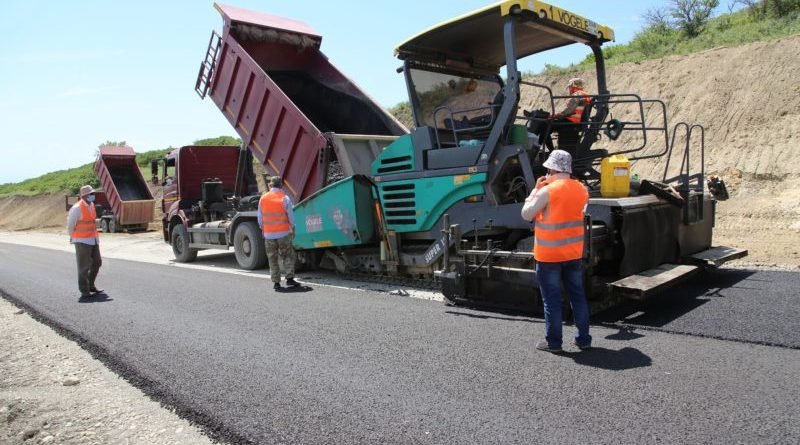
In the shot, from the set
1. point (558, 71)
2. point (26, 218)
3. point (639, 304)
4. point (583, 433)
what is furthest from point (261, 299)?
point (26, 218)

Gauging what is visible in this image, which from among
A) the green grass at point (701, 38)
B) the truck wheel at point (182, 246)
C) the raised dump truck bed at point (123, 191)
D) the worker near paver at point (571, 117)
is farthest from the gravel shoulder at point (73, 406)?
the raised dump truck bed at point (123, 191)

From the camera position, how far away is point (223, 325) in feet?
16.1

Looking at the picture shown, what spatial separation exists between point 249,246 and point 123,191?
13.6 metres

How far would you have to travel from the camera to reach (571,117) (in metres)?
5.79

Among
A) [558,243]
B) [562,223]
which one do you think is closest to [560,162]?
[562,223]

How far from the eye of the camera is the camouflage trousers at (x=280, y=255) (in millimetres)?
6879

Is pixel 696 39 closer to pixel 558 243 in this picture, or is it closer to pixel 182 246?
pixel 182 246

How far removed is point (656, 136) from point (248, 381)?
45.8 ft

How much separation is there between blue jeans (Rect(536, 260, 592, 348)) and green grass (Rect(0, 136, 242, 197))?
96.5 ft

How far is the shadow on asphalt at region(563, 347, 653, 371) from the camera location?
342 centimetres

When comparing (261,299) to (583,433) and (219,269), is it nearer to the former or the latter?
(219,269)

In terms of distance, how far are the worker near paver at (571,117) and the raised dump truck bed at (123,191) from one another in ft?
56.1

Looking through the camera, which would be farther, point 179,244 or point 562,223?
point 179,244

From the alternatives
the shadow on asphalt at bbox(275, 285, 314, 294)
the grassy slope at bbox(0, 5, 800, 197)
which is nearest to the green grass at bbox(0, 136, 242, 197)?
the grassy slope at bbox(0, 5, 800, 197)
